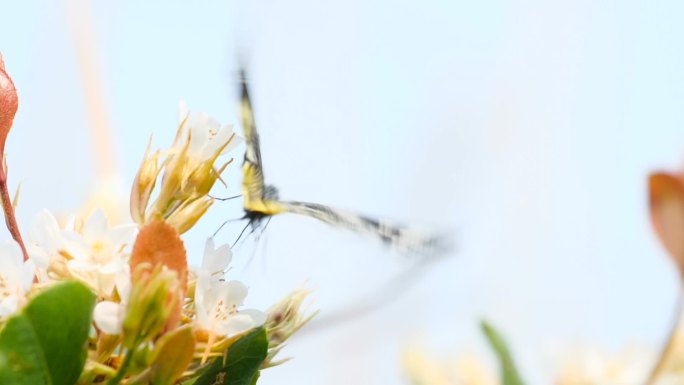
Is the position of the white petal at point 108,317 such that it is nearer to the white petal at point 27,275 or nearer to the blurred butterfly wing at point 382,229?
the white petal at point 27,275

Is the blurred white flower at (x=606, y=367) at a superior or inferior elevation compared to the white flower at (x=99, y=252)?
inferior

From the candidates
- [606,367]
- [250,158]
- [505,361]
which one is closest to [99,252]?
[250,158]

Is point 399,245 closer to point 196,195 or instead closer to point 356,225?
point 356,225

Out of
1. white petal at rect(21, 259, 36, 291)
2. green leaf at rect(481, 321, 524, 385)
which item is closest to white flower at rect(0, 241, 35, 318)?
white petal at rect(21, 259, 36, 291)

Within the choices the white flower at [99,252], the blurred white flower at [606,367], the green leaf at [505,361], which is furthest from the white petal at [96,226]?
the blurred white flower at [606,367]

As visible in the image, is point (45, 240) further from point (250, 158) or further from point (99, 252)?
point (250, 158)

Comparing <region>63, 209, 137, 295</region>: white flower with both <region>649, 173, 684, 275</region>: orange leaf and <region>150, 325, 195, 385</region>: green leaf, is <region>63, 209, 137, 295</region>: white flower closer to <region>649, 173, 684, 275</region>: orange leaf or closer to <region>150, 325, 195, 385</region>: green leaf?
<region>150, 325, 195, 385</region>: green leaf
